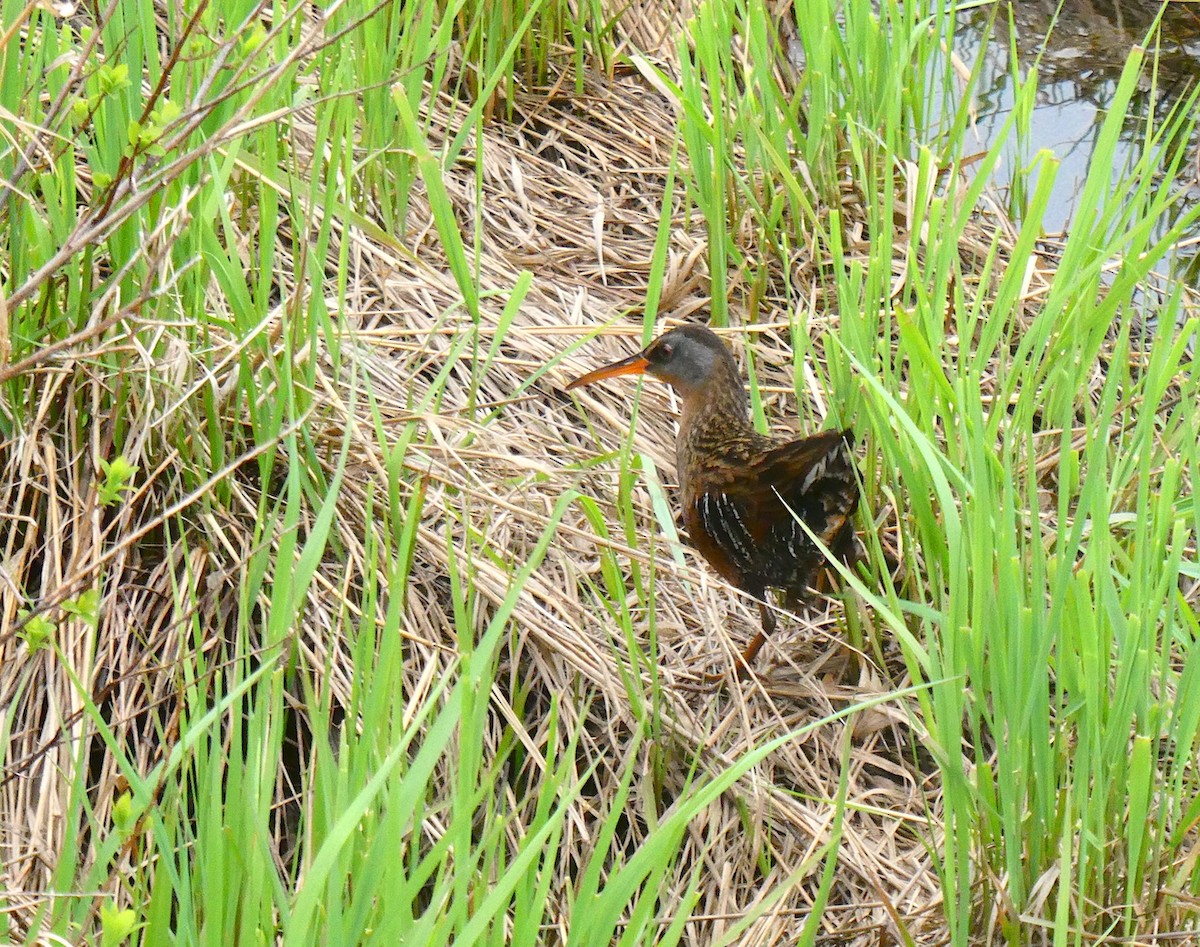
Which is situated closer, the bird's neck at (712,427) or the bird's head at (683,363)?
the bird's neck at (712,427)

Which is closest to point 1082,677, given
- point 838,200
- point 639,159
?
point 838,200

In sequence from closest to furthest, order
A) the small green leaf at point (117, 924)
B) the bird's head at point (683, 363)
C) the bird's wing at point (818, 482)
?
the small green leaf at point (117, 924) < the bird's wing at point (818, 482) < the bird's head at point (683, 363)

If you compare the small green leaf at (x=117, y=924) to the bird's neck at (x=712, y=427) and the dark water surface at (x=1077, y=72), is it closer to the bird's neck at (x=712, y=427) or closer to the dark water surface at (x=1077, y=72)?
the bird's neck at (x=712, y=427)

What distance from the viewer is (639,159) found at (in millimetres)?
4031

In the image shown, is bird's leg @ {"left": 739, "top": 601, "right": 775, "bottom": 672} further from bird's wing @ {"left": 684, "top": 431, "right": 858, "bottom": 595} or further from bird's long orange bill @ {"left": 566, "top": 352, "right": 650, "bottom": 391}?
bird's long orange bill @ {"left": 566, "top": 352, "right": 650, "bottom": 391}

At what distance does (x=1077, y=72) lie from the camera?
4703mm

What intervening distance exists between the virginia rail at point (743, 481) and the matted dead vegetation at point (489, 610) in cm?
10

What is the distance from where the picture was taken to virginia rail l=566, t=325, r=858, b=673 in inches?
102

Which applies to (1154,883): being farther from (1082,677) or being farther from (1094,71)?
(1094,71)

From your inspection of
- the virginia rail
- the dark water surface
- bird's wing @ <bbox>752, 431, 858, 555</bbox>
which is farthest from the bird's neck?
the dark water surface

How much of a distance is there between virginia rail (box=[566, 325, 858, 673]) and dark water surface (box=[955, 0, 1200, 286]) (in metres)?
1.53

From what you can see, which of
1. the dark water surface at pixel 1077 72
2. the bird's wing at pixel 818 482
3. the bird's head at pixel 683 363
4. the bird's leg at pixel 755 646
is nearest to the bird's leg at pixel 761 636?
the bird's leg at pixel 755 646

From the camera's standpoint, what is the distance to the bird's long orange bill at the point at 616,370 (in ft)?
10.1

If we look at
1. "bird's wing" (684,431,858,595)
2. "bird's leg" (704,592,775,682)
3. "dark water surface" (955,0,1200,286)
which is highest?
"dark water surface" (955,0,1200,286)
